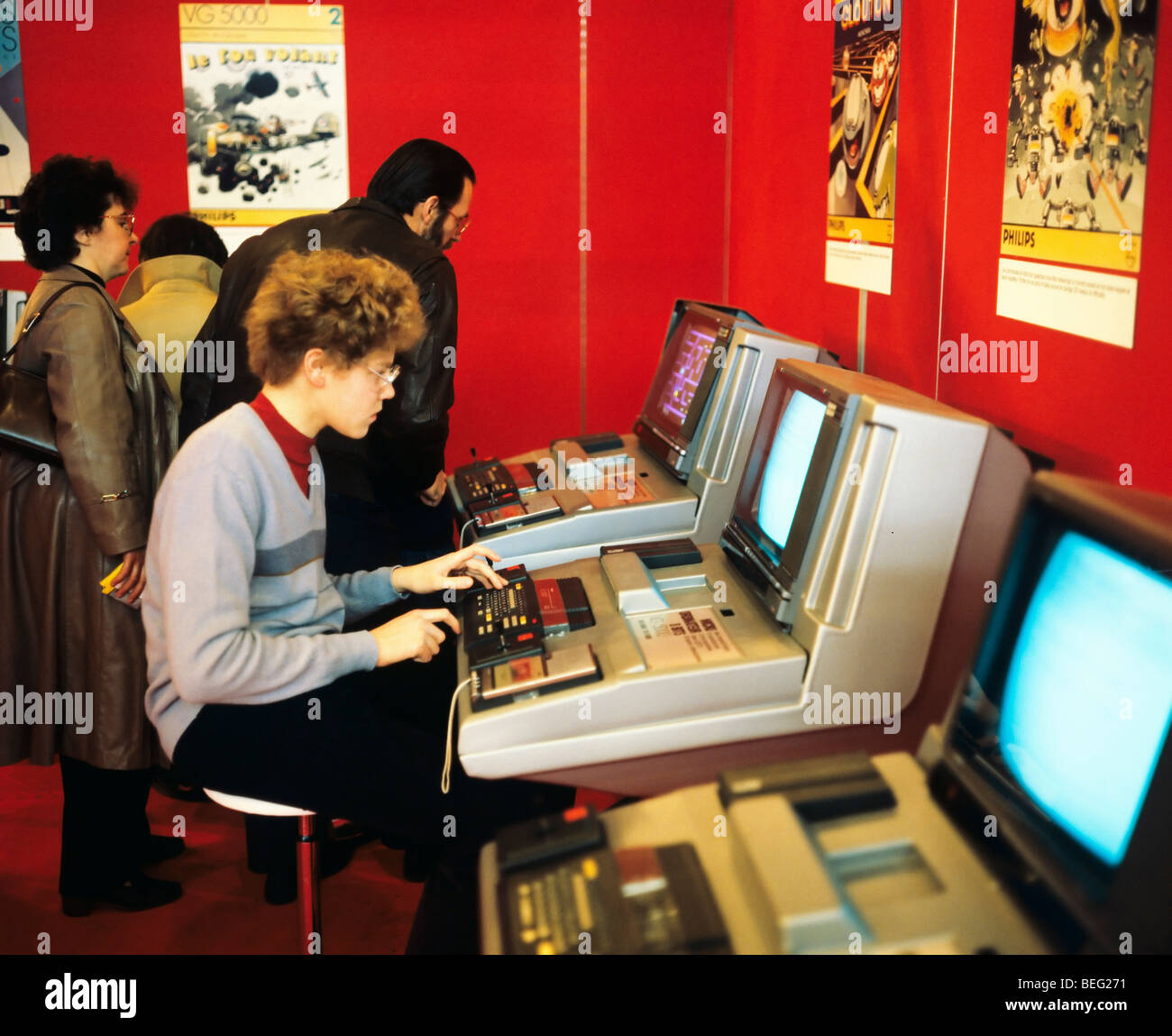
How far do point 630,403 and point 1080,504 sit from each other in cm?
343

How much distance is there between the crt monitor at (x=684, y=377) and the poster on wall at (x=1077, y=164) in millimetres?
797

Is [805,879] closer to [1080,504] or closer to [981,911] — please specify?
[981,911]

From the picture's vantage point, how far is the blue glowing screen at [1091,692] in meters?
0.97

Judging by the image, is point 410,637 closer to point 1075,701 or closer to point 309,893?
point 309,893

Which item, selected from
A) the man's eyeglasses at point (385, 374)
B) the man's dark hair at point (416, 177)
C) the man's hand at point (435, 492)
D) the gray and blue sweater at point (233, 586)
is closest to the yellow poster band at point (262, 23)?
the man's dark hair at point (416, 177)

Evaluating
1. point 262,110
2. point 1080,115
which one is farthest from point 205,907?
Result: point 262,110

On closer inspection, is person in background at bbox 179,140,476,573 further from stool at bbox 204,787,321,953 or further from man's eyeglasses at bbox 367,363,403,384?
stool at bbox 204,787,321,953

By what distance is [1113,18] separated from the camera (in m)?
1.57

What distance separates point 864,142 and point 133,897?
258 centimetres

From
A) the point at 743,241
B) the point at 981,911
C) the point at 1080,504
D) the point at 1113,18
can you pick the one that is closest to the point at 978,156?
the point at 1113,18

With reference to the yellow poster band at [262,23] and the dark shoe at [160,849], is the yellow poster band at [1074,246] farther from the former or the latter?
the yellow poster band at [262,23]

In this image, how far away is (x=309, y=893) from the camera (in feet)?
6.40

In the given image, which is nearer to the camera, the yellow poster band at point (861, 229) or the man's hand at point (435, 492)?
the yellow poster band at point (861, 229)

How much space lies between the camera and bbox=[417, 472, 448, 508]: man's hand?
3.13 m
